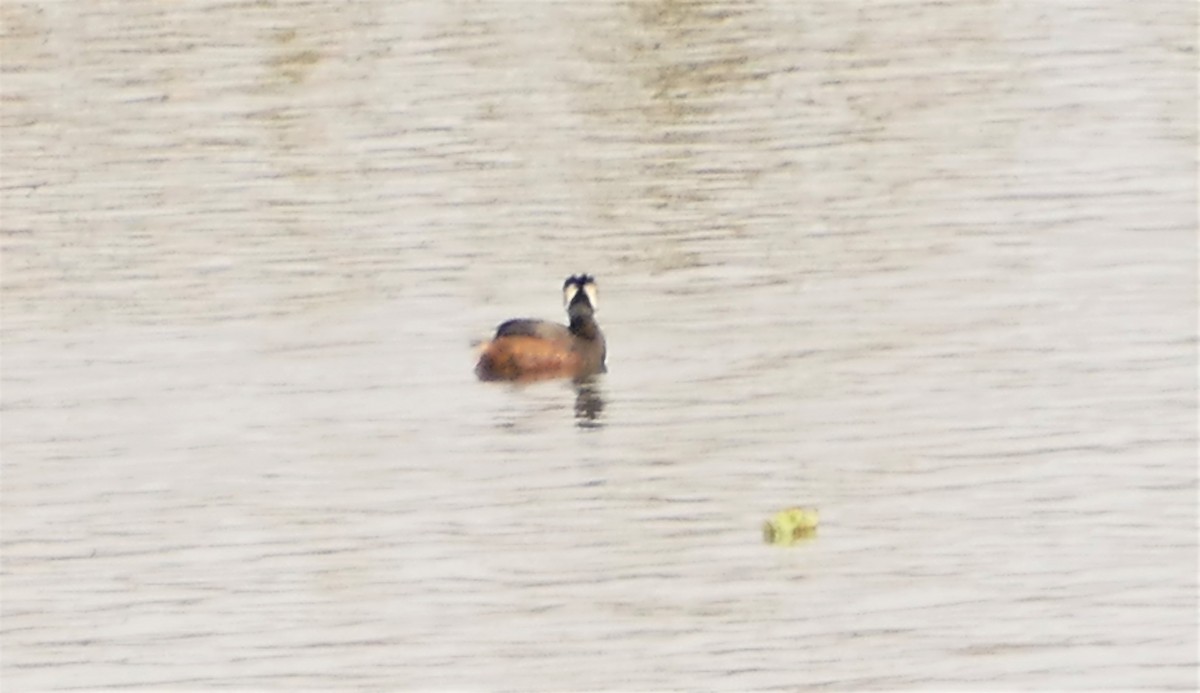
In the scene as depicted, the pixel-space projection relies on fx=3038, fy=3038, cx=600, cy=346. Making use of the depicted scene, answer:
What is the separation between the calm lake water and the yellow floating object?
0.31 feet

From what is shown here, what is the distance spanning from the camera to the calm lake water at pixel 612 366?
13.1 m

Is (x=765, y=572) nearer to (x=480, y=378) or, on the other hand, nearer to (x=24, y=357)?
(x=480, y=378)

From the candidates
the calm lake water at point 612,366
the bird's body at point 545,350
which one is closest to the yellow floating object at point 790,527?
the calm lake water at point 612,366

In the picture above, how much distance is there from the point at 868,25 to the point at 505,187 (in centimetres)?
937

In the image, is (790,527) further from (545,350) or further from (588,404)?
(545,350)

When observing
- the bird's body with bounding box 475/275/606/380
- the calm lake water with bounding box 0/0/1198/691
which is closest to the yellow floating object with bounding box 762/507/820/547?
the calm lake water with bounding box 0/0/1198/691

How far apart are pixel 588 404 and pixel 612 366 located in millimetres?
1002

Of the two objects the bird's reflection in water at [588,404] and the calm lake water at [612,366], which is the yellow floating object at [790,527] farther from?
the bird's reflection in water at [588,404]

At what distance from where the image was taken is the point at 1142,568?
45.1 ft

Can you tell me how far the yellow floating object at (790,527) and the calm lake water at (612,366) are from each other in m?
0.09

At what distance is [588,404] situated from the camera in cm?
1764

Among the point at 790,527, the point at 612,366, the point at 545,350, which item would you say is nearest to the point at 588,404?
the point at 545,350

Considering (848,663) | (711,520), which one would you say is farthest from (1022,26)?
(848,663)

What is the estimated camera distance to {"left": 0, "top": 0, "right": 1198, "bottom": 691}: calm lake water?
13133 millimetres
